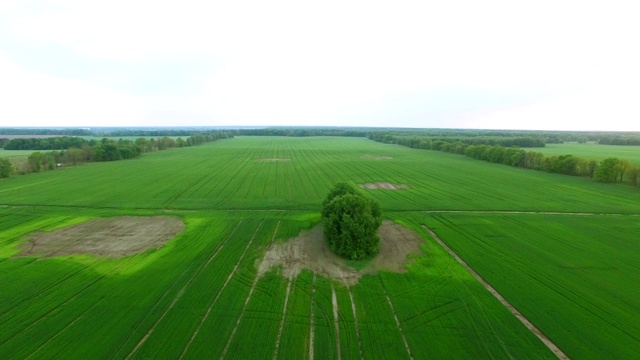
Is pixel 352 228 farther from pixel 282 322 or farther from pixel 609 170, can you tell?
pixel 609 170

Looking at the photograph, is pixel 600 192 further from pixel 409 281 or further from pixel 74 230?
pixel 74 230

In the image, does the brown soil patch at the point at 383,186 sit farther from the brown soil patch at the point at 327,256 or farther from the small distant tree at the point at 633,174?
the small distant tree at the point at 633,174

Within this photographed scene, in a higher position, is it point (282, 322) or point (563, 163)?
point (563, 163)

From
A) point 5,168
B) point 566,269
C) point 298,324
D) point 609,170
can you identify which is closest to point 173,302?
point 298,324

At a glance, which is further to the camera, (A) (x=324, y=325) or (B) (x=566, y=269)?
(B) (x=566, y=269)

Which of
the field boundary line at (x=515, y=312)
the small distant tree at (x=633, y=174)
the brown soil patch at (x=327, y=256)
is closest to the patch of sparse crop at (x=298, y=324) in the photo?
the brown soil patch at (x=327, y=256)

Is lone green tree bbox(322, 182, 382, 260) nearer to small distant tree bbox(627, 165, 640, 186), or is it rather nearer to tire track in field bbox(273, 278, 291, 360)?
tire track in field bbox(273, 278, 291, 360)

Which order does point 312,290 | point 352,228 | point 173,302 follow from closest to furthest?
point 173,302 → point 312,290 → point 352,228

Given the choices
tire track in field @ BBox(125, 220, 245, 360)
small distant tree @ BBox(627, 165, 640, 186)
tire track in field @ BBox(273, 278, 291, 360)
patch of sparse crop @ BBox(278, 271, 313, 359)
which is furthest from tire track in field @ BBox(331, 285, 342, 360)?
small distant tree @ BBox(627, 165, 640, 186)
